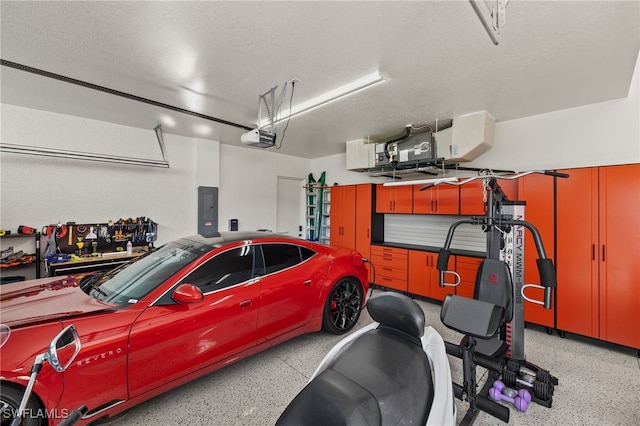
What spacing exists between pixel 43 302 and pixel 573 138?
5923 mm

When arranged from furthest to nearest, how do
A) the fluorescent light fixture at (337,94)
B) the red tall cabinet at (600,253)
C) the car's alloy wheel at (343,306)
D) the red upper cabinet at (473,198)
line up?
the red upper cabinet at (473,198), the car's alloy wheel at (343,306), the red tall cabinet at (600,253), the fluorescent light fixture at (337,94)

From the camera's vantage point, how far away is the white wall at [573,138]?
320cm

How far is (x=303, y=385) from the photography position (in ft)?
7.54

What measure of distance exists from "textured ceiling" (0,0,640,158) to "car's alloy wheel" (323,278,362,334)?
2.39m

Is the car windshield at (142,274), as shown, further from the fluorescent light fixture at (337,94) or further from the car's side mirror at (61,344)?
the fluorescent light fixture at (337,94)

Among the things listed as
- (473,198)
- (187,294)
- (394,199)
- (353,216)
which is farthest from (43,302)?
(473,198)

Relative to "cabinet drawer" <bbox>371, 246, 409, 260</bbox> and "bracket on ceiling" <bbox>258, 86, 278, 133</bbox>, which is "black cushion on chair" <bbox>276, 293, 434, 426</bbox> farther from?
"cabinet drawer" <bbox>371, 246, 409, 260</bbox>

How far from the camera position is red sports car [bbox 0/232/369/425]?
1507 mm

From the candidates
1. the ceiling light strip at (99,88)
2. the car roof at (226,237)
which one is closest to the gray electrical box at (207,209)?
the ceiling light strip at (99,88)

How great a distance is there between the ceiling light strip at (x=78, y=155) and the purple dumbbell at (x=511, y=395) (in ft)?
18.1

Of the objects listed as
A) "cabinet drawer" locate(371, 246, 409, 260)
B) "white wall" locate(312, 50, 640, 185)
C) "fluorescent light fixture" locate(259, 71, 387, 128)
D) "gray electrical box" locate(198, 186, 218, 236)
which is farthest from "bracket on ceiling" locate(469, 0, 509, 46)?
"gray electrical box" locate(198, 186, 218, 236)

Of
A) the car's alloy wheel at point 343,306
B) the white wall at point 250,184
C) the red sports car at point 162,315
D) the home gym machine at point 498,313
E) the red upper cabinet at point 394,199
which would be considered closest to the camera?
the red sports car at point 162,315

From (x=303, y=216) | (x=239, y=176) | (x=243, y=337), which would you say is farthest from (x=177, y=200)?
(x=243, y=337)

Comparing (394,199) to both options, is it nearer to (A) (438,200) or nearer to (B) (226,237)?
(A) (438,200)
